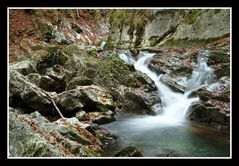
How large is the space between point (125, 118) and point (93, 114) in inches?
44.4

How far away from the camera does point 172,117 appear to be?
11000mm

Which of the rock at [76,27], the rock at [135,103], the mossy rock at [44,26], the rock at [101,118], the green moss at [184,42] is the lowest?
the rock at [101,118]

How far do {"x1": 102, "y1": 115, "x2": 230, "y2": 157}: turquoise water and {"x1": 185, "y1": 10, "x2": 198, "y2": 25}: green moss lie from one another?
8228 millimetres

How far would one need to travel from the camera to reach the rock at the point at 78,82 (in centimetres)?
1294

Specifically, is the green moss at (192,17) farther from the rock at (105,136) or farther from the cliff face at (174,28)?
the rock at (105,136)

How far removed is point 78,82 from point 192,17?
25.4 ft

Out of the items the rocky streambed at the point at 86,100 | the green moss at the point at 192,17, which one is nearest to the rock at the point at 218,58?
the rocky streambed at the point at 86,100

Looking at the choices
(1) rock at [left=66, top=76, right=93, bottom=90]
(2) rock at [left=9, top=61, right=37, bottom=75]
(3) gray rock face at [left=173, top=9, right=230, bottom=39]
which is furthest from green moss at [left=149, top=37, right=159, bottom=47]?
(2) rock at [left=9, top=61, right=37, bottom=75]

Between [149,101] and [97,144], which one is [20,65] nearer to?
[149,101]

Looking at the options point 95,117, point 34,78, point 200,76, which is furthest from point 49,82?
point 200,76

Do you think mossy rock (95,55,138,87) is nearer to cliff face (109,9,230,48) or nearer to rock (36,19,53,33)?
cliff face (109,9,230,48)

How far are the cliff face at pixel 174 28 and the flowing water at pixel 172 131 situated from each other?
2809 millimetres

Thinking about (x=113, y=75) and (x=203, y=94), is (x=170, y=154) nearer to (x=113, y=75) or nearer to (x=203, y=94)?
(x=203, y=94)

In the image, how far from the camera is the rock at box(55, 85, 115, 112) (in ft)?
35.2
